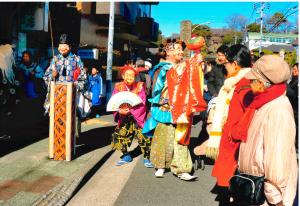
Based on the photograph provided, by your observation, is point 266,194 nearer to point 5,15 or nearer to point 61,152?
point 61,152

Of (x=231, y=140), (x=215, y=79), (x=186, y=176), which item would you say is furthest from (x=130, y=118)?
(x=231, y=140)

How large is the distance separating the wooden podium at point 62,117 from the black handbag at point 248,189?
3788mm

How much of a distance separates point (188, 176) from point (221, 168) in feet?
7.48

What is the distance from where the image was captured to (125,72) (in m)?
6.70

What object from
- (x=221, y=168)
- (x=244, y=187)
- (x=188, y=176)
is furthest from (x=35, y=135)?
(x=244, y=187)

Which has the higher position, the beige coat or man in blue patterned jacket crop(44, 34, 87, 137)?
man in blue patterned jacket crop(44, 34, 87, 137)

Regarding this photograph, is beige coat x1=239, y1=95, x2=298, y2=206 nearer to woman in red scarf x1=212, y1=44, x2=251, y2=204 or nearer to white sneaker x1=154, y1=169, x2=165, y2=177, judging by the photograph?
woman in red scarf x1=212, y1=44, x2=251, y2=204

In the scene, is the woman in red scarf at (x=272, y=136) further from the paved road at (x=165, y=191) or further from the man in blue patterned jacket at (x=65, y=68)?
the man in blue patterned jacket at (x=65, y=68)

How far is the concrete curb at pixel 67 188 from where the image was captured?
16.0 ft

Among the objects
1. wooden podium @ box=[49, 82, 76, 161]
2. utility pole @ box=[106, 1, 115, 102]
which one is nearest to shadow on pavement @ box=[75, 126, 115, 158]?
wooden podium @ box=[49, 82, 76, 161]

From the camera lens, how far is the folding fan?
21.8ft

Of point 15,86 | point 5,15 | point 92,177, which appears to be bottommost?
point 92,177

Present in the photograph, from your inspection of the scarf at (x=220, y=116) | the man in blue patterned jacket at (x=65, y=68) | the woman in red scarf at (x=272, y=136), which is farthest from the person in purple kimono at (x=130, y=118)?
the woman in red scarf at (x=272, y=136)

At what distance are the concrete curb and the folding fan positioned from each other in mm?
1024
